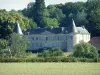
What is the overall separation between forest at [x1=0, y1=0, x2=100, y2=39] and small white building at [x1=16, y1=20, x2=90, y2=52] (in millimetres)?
1920

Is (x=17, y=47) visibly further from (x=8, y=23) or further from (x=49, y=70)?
(x=49, y=70)

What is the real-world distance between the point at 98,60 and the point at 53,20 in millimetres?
70609

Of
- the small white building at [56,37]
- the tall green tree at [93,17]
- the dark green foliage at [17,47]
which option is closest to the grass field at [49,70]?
the dark green foliage at [17,47]

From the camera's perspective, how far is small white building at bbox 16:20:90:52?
102625 mm

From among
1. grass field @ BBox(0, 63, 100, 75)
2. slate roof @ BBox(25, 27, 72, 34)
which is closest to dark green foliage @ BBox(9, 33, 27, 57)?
grass field @ BBox(0, 63, 100, 75)

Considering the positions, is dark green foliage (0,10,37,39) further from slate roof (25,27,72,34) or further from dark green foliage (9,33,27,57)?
dark green foliage (9,33,27,57)

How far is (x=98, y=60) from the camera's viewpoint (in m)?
55.5

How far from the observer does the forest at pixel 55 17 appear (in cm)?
9862

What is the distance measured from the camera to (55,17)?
13600 centimetres

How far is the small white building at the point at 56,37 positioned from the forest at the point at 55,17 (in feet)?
6.30

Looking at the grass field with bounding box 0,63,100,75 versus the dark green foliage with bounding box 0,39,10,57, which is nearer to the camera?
the grass field with bounding box 0,63,100,75

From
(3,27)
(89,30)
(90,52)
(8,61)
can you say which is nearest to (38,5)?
(89,30)

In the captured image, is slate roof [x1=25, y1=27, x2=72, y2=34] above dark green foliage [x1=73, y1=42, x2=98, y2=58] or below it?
above

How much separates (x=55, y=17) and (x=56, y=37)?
31.3 meters
